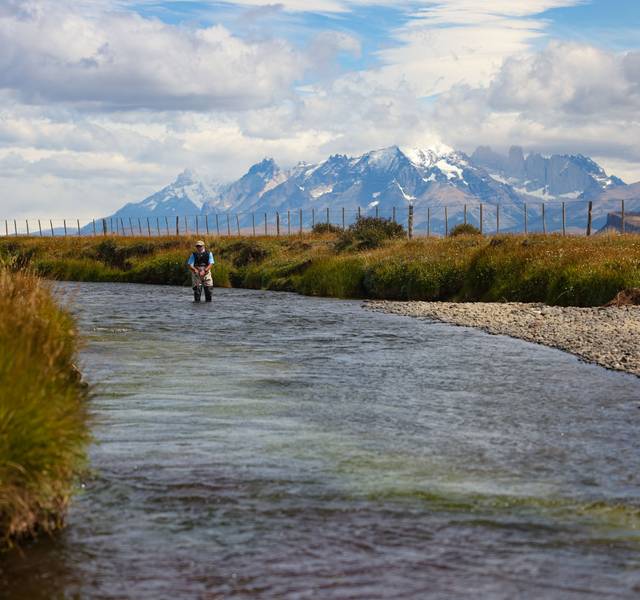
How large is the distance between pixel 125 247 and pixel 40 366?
63.1 meters

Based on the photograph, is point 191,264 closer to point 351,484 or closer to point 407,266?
point 407,266

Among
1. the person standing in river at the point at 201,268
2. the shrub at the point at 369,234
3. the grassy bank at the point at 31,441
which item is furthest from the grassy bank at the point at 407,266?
the grassy bank at the point at 31,441

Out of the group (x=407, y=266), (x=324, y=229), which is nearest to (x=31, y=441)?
(x=407, y=266)

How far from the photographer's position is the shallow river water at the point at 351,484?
816 centimetres

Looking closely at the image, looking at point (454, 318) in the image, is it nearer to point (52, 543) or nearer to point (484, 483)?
point (484, 483)

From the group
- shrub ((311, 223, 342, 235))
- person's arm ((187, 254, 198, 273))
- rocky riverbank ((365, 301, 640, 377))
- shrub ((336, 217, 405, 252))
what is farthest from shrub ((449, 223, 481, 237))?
person's arm ((187, 254, 198, 273))

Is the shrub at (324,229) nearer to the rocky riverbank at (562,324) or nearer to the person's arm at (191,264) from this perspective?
the person's arm at (191,264)

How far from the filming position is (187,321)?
3200cm

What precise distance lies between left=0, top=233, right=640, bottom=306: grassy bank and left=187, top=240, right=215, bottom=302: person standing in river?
5508 mm

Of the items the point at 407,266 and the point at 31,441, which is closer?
the point at 31,441

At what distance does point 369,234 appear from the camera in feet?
185

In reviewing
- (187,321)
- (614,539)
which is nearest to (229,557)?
(614,539)

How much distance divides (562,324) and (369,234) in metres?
29.2

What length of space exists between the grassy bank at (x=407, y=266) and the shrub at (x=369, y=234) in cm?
46
